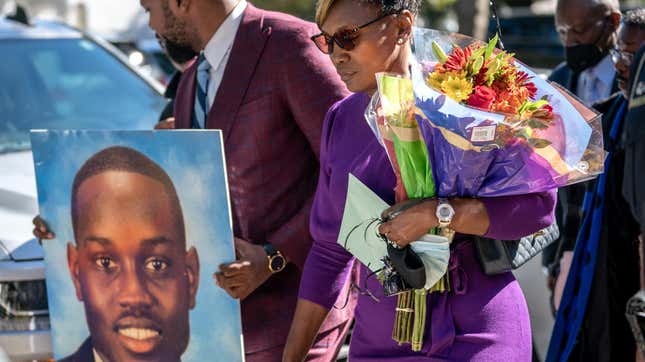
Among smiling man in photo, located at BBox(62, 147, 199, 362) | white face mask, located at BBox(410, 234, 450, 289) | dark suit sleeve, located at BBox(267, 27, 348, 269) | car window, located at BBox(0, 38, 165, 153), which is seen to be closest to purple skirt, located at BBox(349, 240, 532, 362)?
white face mask, located at BBox(410, 234, 450, 289)

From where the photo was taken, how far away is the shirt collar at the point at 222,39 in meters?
3.63

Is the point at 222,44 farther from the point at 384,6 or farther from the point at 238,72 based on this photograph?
the point at 384,6

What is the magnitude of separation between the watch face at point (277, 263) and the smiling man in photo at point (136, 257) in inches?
10.8

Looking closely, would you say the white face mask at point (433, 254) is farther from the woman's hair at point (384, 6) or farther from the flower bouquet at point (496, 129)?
the woman's hair at point (384, 6)

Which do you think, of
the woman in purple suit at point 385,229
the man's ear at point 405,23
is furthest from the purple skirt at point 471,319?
the man's ear at point 405,23

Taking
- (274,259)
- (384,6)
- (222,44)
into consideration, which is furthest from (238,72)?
(384,6)

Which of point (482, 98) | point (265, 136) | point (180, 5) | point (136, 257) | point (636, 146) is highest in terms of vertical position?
point (180, 5)

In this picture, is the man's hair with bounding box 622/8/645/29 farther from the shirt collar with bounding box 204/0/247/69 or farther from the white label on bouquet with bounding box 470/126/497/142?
the white label on bouquet with bounding box 470/126/497/142

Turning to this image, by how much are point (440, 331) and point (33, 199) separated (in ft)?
7.73

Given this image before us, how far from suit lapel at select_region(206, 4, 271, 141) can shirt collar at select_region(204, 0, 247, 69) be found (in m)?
0.04

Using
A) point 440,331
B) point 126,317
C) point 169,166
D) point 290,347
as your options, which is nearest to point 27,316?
point 126,317

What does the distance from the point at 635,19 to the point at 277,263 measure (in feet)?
7.11

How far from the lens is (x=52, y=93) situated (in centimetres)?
598

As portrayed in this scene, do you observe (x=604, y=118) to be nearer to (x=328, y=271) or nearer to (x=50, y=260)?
(x=328, y=271)
